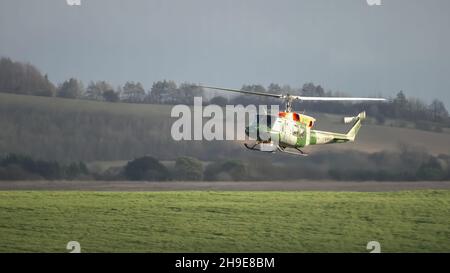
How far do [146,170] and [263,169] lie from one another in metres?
8.13

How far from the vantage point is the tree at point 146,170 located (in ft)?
204

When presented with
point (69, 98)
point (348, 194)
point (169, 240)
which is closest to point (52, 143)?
point (69, 98)

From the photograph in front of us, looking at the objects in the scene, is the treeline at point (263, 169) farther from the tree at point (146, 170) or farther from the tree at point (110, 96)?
the tree at point (110, 96)

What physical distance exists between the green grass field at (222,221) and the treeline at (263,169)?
3046mm

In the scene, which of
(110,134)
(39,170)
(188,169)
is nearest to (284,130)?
(188,169)

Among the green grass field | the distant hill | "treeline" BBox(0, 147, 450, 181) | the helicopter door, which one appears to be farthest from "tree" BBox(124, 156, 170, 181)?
the helicopter door

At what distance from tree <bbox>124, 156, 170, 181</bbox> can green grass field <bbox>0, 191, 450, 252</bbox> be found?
31.5 ft

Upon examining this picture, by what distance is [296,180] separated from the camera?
56.2 meters

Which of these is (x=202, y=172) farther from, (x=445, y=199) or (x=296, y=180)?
(x=445, y=199)

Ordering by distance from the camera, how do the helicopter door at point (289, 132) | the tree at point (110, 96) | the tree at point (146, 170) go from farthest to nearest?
the tree at point (110, 96) < the tree at point (146, 170) < the helicopter door at point (289, 132)

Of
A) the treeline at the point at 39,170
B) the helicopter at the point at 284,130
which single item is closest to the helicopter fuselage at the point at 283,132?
the helicopter at the point at 284,130

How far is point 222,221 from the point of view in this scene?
1764 inches

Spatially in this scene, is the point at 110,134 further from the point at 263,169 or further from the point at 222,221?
the point at 222,221

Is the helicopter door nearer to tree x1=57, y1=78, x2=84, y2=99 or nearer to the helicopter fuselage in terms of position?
the helicopter fuselage
